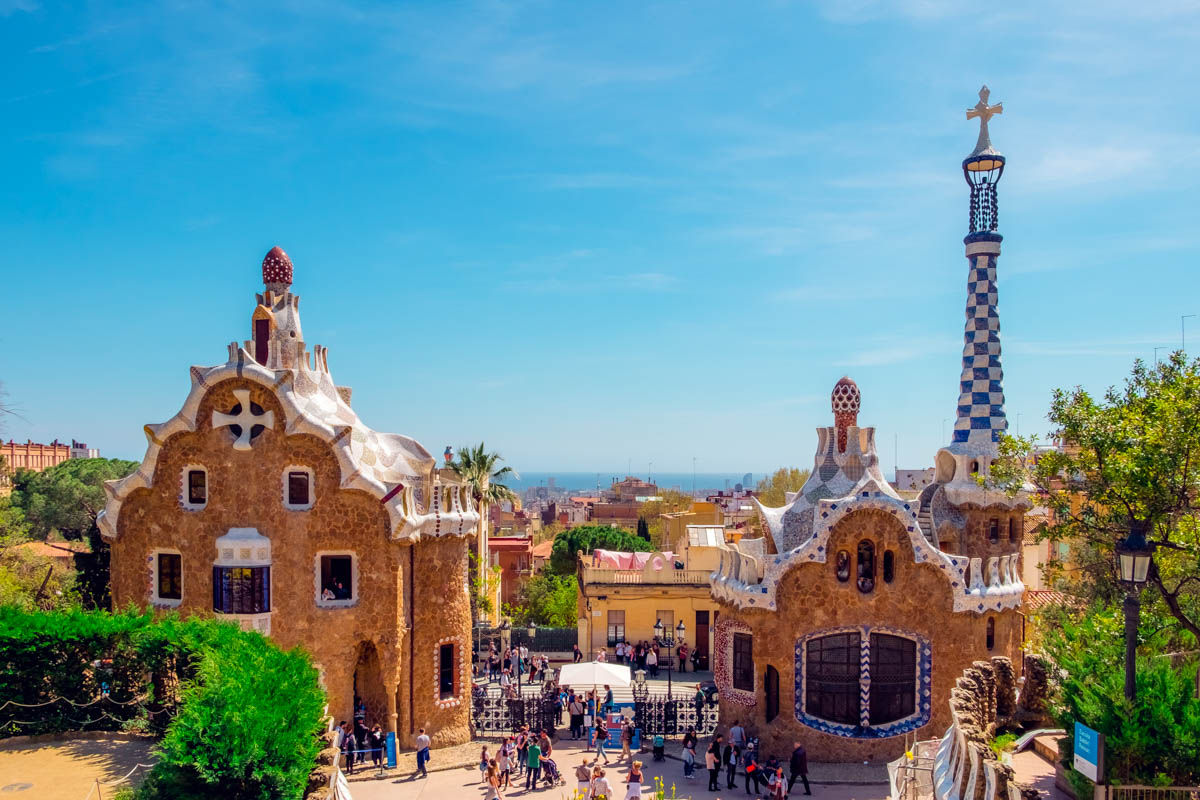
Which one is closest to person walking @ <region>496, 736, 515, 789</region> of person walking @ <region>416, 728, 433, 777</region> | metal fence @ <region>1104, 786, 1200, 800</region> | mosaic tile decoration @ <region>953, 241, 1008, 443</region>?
person walking @ <region>416, 728, 433, 777</region>

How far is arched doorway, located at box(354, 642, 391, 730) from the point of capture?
73.8 ft

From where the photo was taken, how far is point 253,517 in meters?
21.4

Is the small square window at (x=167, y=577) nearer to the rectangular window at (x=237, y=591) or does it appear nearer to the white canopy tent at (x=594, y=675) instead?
the rectangular window at (x=237, y=591)

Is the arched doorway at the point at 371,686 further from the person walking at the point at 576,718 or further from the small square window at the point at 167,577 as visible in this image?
the person walking at the point at 576,718

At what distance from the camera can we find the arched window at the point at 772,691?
2288 cm

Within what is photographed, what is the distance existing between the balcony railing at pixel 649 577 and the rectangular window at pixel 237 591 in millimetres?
16832

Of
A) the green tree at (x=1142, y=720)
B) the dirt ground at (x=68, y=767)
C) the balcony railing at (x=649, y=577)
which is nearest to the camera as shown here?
the green tree at (x=1142, y=720)

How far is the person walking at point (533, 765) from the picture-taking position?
66.2ft

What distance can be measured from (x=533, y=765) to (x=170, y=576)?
9.39 m

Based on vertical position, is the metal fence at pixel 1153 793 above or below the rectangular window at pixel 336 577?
below

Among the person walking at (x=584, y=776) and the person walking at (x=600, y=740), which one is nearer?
the person walking at (x=584, y=776)

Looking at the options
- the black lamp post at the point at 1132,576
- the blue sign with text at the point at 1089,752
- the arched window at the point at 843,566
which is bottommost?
the blue sign with text at the point at 1089,752

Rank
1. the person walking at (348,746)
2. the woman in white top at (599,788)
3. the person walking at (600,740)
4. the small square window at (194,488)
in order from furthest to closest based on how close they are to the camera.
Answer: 1. the person walking at (600,740)
2. the small square window at (194,488)
3. the person walking at (348,746)
4. the woman in white top at (599,788)

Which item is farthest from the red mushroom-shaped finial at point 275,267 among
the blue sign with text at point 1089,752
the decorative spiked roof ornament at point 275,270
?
the blue sign with text at point 1089,752
